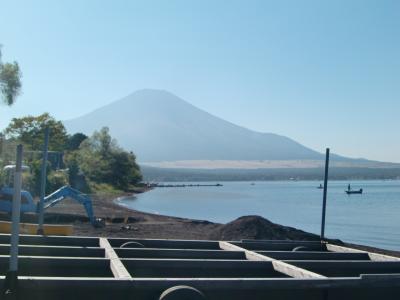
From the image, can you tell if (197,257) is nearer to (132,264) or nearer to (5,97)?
(132,264)

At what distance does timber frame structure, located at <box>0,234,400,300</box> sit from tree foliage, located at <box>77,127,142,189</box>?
91096 millimetres

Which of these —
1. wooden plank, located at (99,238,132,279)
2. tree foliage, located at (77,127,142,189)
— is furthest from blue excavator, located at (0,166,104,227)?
tree foliage, located at (77,127,142,189)

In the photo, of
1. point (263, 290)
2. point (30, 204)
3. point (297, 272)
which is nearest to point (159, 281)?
point (263, 290)

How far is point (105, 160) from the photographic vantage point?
104m

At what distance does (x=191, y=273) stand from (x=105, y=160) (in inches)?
3876

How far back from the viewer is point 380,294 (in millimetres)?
5922

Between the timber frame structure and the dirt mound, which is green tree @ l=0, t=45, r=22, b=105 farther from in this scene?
the timber frame structure

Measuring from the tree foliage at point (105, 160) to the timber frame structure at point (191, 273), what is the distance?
3586 inches

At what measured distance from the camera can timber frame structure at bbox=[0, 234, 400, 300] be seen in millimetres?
5098

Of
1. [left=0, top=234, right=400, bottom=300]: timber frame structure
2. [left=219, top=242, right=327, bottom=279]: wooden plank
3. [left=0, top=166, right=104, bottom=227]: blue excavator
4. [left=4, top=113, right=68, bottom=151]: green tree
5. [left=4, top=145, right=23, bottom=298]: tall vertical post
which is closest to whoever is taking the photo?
[left=4, top=145, right=23, bottom=298]: tall vertical post

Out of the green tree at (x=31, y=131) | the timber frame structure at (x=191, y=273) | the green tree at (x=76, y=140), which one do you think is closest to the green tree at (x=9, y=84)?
the green tree at (x=31, y=131)

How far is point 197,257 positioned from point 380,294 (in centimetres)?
254

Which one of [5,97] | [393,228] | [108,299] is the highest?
[5,97]

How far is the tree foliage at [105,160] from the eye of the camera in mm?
100062
